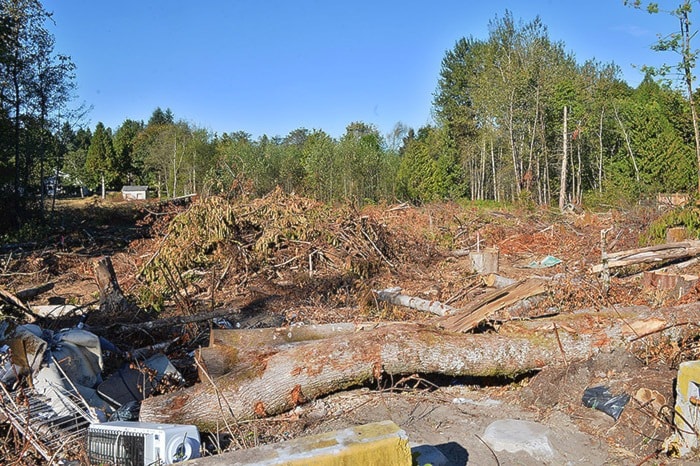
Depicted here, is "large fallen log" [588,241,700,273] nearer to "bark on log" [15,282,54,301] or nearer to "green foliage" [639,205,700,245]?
"green foliage" [639,205,700,245]

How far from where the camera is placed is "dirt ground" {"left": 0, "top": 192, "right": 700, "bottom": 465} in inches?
180

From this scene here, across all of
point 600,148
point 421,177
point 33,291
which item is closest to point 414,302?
point 33,291

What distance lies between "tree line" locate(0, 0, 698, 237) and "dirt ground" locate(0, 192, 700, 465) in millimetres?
3783

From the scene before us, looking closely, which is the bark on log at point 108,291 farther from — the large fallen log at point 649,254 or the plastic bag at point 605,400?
the large fallen log at point 649,254

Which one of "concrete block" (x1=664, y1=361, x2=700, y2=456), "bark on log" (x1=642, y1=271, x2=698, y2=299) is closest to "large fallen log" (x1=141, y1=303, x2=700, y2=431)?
"concrete block" (x1=664, y1=361, x2=700, y2=456)

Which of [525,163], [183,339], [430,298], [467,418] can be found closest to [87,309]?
[183,339]

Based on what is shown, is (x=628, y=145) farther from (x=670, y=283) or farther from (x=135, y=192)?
(x=135, y=192)

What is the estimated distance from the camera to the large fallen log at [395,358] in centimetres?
454

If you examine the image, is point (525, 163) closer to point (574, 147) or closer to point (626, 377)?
point (574, 147)

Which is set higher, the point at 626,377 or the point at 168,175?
the point at 168,175

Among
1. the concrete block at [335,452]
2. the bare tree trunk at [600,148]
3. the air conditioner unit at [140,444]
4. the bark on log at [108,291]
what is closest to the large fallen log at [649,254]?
the concrete block at [335,452]

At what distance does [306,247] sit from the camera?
10.7 meters

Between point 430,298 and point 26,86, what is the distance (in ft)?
49.0

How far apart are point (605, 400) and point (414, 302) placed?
3.33 metres
